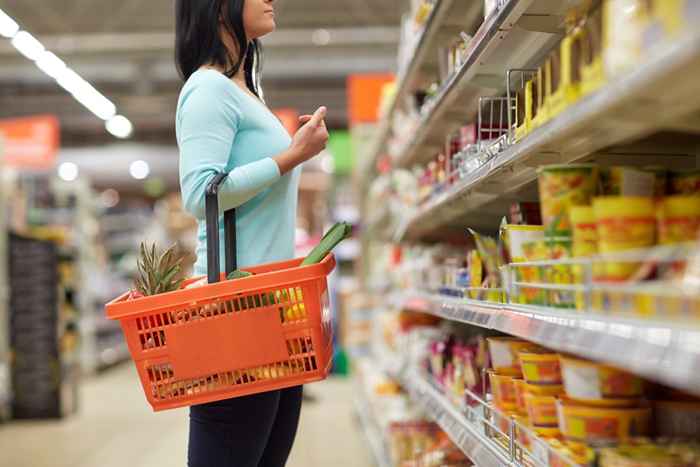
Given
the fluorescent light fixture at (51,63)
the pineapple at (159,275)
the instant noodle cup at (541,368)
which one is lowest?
the instant noodle cup at (541,368)

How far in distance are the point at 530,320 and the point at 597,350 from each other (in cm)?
38

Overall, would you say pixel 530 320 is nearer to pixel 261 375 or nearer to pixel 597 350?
pixel 597 350

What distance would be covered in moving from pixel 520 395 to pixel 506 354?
0.55ft

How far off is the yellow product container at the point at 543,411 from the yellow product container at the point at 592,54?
2.23ft

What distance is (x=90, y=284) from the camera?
372 inches

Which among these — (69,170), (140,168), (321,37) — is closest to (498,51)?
(321,37)

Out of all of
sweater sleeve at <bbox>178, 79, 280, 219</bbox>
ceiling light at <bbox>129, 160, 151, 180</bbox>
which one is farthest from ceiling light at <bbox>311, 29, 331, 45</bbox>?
sweater sleeve at <bbox>178, 79, 280, 219</bbox>

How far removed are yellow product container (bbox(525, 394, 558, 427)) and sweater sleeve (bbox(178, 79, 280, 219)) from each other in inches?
27.1

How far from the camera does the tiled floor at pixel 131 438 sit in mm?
4659

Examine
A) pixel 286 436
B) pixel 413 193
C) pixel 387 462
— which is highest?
pixel 413 193

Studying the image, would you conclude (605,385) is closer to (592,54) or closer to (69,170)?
(592,54)

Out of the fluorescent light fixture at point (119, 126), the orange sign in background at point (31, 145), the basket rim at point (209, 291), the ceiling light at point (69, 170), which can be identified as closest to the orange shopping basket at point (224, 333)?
the basket rim at point (209, 291)

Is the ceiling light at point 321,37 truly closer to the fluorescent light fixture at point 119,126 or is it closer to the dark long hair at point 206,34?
the fluorescent light fixture at point 119,126

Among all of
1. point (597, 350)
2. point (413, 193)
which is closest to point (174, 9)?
point (597, 350)
